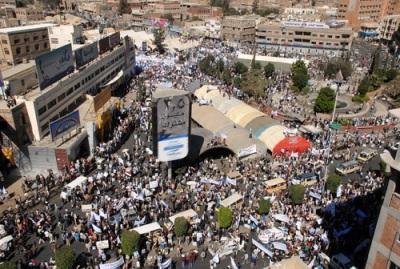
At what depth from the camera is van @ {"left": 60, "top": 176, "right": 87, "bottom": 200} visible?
2826 cm

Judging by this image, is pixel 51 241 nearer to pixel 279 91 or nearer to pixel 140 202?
pixel 140 202

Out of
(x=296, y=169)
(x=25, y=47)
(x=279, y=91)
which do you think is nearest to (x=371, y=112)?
(x=279, y=91)

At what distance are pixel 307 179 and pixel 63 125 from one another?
72.9 ft

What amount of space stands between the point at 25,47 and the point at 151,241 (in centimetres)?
4576

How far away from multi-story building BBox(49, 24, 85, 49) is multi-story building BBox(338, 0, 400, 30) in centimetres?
9474

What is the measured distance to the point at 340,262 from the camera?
21766 millimetres

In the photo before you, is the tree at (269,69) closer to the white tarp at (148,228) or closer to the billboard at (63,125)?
the billboard at (63,125)

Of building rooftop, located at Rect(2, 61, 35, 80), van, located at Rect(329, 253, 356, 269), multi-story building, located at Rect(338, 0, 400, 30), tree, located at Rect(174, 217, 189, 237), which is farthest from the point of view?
multi-story building, located at Rect(338, 0, 400, 30)

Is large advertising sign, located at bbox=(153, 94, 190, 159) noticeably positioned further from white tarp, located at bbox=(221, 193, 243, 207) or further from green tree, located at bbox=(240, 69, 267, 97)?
green tree, located at bbox=(240, 69, 267, 97)

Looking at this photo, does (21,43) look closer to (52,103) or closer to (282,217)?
(52,103)

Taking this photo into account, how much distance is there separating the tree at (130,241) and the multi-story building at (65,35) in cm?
4584

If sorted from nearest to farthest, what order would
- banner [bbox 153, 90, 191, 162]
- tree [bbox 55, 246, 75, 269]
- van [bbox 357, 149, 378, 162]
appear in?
tree [bbox 55, 246, 75, 269] → banner [bbox 153, 90, 191, 162] → van [bbox 357, 149, 378, 162]

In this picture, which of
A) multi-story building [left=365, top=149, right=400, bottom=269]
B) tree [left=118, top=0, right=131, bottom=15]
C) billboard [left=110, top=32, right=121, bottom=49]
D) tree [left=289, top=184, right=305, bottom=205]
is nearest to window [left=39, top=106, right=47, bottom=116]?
billboard [left=110, top=32, right=121, bottom=49]

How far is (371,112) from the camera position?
167 ft
